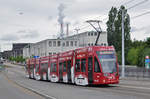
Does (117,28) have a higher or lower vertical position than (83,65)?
higher

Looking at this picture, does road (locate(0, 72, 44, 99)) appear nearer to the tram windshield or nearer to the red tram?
the red tram

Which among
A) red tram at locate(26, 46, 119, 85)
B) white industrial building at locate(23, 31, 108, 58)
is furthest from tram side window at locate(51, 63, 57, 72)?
white industrial building at locate(23, 31, 108, 58)

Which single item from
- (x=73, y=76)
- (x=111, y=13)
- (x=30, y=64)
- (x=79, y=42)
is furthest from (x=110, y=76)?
(x=79, y=42)

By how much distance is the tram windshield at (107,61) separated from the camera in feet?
71.2

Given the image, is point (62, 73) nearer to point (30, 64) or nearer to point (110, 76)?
point (110, 76)

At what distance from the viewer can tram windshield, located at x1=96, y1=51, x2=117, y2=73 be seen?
21.7 meters

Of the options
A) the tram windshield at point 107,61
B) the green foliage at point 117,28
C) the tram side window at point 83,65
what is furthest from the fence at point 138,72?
the green foliage at point 117,28

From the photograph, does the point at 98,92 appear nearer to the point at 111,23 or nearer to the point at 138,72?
the point at 138,72

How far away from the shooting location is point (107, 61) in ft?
72.0

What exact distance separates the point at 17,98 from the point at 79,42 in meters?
82.3

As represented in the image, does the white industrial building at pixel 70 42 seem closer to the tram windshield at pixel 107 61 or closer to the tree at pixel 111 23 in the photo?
the tree at pixel 111 23

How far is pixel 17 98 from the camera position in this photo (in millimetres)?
16453

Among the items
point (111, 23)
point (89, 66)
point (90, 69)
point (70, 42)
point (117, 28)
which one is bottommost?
point (90, 69)

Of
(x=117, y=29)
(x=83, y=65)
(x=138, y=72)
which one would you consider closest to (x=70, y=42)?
(x=117, y=29)
